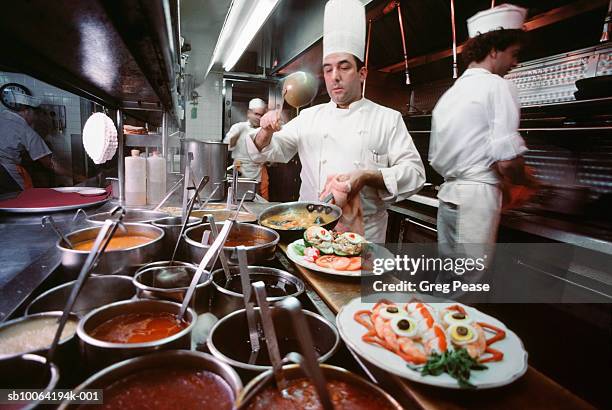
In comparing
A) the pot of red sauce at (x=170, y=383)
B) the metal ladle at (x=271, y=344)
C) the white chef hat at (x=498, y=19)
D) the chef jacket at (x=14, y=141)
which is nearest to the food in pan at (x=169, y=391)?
the pot of red sauce at (x=170, y=383)

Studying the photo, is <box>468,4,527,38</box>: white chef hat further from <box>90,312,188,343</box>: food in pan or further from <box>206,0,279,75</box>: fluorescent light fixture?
<box>90,312,188,343</box>: food in pan

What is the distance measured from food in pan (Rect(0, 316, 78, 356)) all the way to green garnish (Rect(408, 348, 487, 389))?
33.3 inches

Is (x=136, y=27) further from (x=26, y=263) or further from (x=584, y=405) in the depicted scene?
(x=584, y=405)

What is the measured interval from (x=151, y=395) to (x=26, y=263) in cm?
103

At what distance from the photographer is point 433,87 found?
5258mm

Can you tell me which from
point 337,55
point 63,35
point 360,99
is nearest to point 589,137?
point 360,99

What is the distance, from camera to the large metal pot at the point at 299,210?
179 centimetres

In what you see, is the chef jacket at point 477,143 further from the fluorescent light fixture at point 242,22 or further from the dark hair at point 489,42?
the fluorescent light fixture at point 242,22

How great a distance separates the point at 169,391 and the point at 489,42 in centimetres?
355

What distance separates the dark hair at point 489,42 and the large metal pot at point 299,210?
2.29 meters

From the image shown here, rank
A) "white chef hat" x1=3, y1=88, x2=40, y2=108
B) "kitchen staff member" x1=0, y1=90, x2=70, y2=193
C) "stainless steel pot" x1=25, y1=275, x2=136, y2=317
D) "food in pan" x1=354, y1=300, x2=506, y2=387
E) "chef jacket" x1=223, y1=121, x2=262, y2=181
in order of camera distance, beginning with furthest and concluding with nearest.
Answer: "white chef hat" x1=3, y1=88, x2=40, y2=108 < "chef jacket" x1=223, y1=121, x2=262, y2=181 < "kitchen staff member" x1=0, y1=90, x2=70, y2=193 < "stainless steel pot" x1=25, y1=275, x2=136, y2=317 < "food in pan" x1=354, y1=300, x2=506, y2=387

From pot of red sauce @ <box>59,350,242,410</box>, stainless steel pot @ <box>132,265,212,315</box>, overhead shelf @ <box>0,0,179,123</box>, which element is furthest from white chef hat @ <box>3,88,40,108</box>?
pot of red sauce @ <box>59,350,242,410</box>

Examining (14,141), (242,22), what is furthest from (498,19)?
(14,141)

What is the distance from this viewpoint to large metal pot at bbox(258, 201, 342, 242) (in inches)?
70.5
